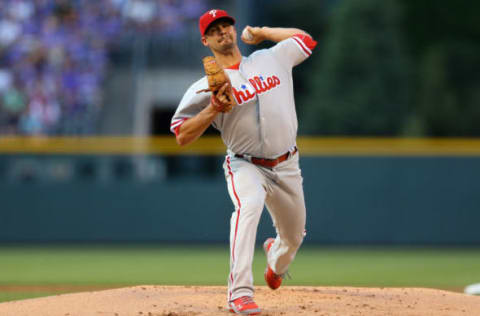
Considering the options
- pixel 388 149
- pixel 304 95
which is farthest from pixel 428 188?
pixel 304 95

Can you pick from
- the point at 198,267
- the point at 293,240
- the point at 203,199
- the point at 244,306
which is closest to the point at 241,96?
the point at 293,240

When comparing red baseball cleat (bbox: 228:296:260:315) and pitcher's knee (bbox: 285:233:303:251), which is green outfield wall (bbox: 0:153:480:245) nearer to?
pitcher's knee (bbox: 285:233:303:251)

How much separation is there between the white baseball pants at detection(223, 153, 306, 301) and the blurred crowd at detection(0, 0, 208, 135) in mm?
7874

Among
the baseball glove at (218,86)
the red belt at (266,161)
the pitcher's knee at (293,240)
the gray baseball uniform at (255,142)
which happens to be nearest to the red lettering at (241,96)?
the gray baseball uniform at (255,142)

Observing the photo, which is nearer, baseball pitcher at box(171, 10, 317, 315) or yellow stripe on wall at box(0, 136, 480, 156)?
baseball pitcher at box(171, 10, 317, 315)

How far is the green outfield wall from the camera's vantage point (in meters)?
11.1

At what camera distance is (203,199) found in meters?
11.4

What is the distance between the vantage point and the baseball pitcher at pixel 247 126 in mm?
4809

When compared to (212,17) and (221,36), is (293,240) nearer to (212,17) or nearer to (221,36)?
(221,36)

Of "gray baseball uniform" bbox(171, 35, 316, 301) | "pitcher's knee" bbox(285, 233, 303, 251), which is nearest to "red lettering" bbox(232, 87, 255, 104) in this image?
"gray baseball uniform" bbox(171, 35, 316, 301)

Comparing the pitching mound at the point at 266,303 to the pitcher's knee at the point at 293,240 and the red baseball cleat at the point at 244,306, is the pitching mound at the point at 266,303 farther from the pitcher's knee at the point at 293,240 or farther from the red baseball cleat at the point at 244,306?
the pitcher's knee at the point at 293,240

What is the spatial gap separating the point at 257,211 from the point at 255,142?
16.1 inches

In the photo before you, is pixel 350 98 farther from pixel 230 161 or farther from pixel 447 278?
pixel 230 161

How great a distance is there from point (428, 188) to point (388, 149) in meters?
0.71
